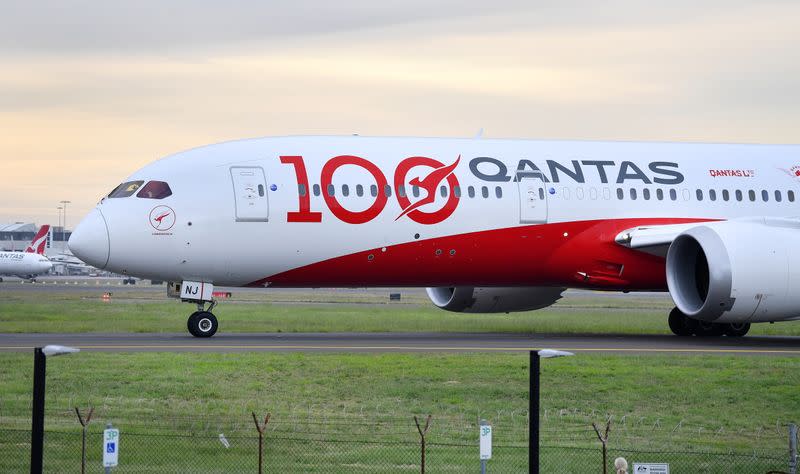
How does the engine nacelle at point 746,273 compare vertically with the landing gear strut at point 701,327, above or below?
above

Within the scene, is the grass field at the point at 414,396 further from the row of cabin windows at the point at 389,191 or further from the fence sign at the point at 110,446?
the row of cabin windows at the point at 389,191

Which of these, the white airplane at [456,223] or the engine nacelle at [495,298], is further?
the engine nacelle at [495,298]

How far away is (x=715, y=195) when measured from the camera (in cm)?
3516

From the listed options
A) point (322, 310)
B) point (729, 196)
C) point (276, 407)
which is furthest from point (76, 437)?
point (322, 310)

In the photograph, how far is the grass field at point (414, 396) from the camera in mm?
20281

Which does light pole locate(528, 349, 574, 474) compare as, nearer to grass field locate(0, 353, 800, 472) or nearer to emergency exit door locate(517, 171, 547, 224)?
grass field locate(0, 353, 800, 472)

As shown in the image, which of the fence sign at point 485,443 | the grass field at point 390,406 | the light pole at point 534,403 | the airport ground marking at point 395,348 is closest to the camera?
the light pole at point 534,403

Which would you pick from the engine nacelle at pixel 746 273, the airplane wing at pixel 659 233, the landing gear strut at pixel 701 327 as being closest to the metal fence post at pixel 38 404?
the engine nacelle at pixel 746 273

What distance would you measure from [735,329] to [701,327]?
87 cm

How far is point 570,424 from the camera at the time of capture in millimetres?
21344

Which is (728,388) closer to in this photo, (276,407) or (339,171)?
(276,407)

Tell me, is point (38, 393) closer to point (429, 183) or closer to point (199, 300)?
point (199, 300)

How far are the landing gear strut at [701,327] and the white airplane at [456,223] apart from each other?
0.05 metres

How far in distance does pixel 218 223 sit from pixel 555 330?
11.5 meters
